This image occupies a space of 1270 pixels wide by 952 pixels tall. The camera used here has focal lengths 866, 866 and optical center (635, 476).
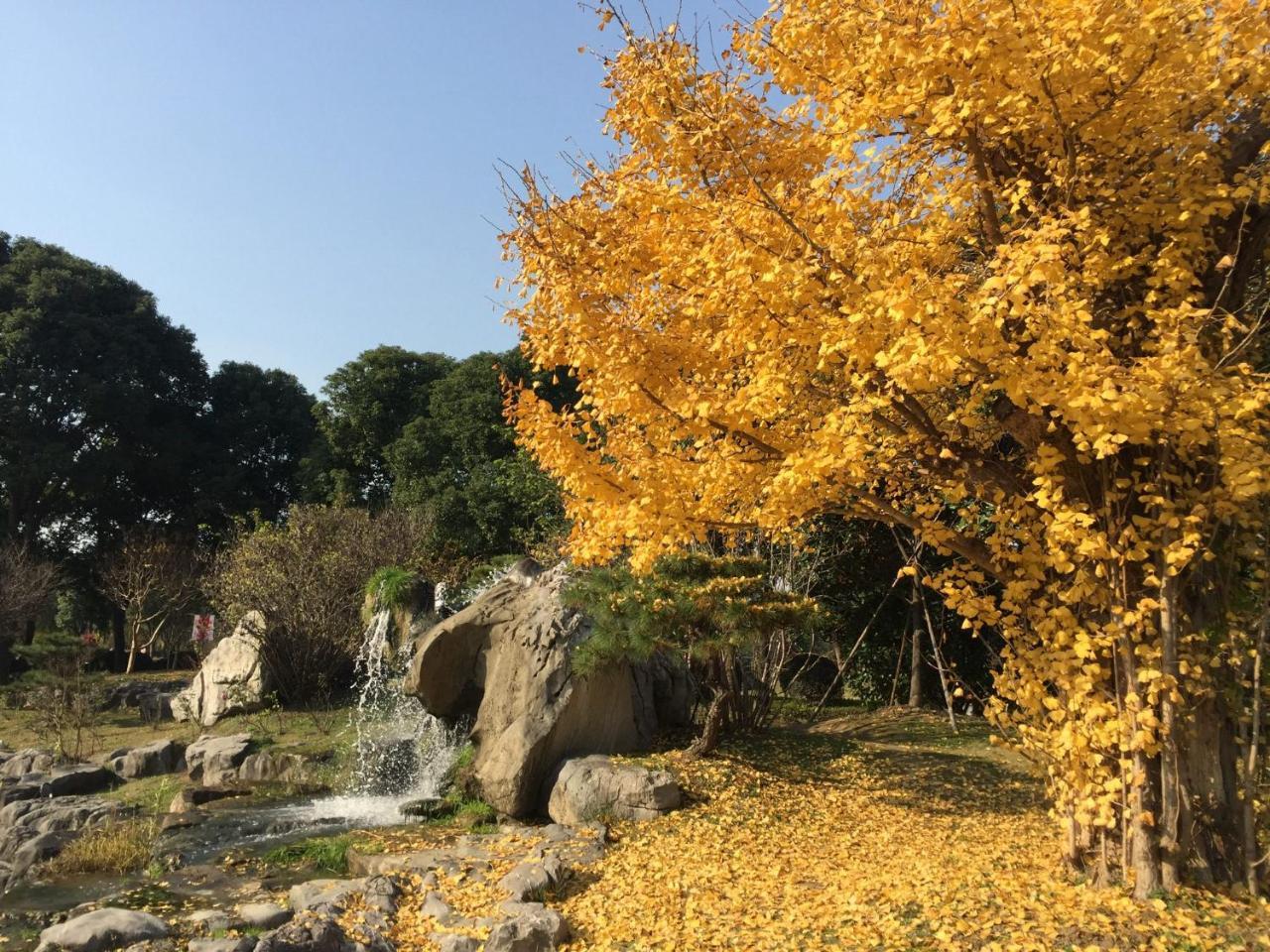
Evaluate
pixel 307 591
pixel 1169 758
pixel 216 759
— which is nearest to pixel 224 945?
pixel 1169 758

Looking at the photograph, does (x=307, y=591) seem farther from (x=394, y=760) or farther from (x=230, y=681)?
(x=394, y=760)

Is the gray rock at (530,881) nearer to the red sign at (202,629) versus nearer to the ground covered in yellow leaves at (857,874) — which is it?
the ground covered in yellow leaves at (857,874)

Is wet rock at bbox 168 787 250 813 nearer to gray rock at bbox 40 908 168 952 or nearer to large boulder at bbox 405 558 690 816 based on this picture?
large boulder at bbox 405 558 690 816

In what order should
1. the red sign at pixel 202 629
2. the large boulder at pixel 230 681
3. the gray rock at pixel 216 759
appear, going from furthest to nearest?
the red sign at pixel 202 629
the large boulder at pixel 230 681
the gray rock at pixel 216 759

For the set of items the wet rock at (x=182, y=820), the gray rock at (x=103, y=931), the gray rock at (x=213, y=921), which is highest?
the gray rock at (x=103, y=931)

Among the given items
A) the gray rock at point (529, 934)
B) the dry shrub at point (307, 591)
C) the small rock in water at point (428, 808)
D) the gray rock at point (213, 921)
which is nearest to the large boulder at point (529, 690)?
the small rock in water at point (428, 808)

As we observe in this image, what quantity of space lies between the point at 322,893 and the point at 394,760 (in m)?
4.74

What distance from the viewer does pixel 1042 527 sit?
4750 millimetres

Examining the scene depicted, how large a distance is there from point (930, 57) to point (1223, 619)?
126 inches

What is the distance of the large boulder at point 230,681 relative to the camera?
14453 millimetres

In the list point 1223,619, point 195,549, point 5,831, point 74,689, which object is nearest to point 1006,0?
point 1223,619

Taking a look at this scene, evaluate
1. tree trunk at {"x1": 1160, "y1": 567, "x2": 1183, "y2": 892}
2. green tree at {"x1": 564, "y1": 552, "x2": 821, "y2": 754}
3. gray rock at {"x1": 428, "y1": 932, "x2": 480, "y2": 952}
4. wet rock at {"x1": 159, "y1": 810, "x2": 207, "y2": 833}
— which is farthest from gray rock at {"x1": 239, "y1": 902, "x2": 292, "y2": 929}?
tree trunk at {"x1": 1160, "y1": 567, "x2": 1183, "y2": 892}

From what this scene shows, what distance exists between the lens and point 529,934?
4.88 metres

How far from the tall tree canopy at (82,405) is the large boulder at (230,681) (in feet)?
34.9
